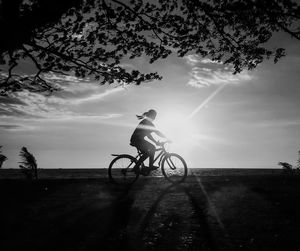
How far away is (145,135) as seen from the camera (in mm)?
13484

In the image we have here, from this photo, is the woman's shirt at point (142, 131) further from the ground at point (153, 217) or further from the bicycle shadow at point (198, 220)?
the bicycle shadow at point (198, 220)

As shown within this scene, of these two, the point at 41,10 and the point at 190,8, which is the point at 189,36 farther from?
the point at 41,10

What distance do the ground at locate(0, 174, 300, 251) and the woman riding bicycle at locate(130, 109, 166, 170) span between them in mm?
1285

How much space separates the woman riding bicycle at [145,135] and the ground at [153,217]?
129 cm

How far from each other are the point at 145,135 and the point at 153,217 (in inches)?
194

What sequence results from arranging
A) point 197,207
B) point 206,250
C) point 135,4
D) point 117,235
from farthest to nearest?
point 135,4 → point 197,207 → point 117,235 → point 206,250

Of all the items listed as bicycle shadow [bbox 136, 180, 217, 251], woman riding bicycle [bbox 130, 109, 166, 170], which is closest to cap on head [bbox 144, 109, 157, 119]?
woman riding bicycle [bbox 130, 109, 166, 170]

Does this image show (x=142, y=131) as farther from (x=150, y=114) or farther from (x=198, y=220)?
(x=198, y=220)

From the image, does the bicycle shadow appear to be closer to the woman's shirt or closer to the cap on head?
the woman's shirt

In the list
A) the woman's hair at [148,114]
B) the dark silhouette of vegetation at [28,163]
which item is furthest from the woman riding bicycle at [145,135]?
the dark silhouette of vegetation at [28,163]

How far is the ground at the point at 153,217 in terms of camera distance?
7.43m

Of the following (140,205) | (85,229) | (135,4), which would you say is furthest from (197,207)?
(135,4)

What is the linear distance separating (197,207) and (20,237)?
4343 mm

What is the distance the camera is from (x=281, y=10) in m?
9.93
